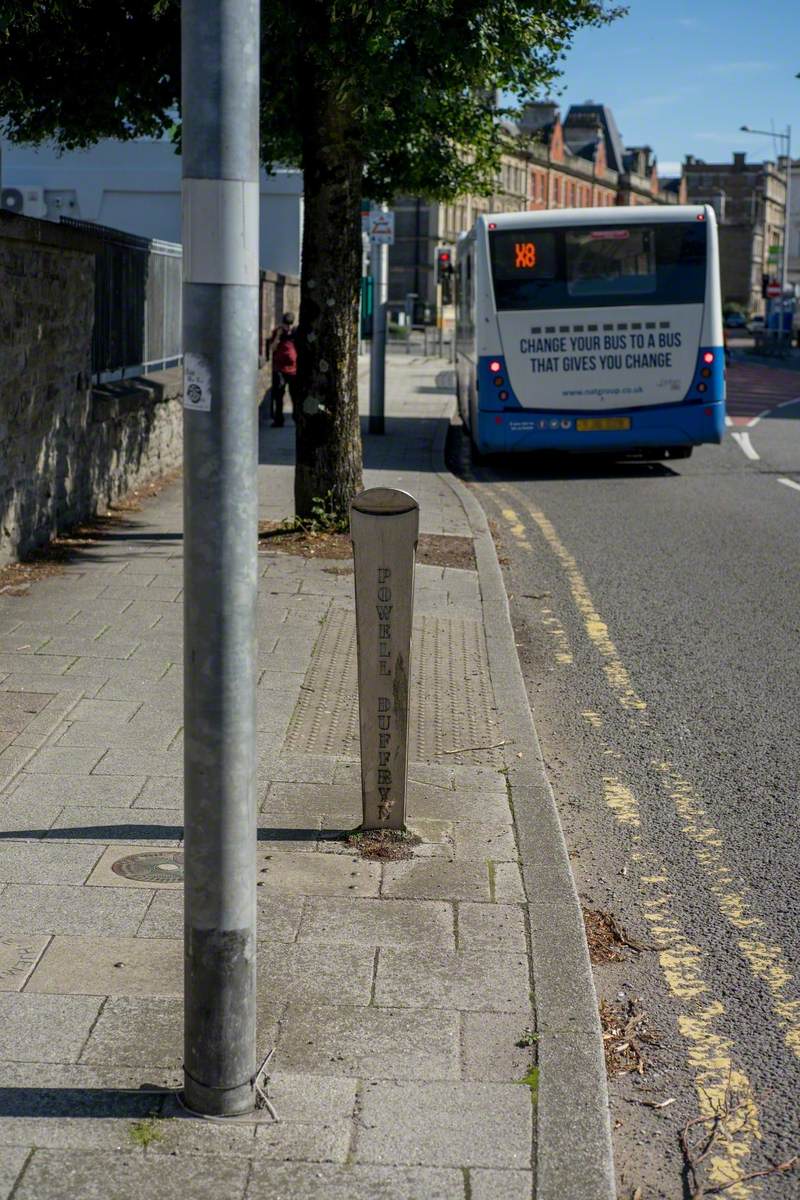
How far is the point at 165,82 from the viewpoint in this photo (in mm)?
11312

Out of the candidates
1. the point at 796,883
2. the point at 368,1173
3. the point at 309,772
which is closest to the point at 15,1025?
the point at 368,1173

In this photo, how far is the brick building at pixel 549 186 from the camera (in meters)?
95.1

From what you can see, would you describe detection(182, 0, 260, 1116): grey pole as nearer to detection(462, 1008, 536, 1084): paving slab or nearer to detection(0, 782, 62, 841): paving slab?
detection(462, 1008, 536, 1084): paving slab

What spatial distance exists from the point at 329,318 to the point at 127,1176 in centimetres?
902

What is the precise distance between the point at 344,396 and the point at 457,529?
175 cm

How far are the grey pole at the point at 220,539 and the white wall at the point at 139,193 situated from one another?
3224 centimetres

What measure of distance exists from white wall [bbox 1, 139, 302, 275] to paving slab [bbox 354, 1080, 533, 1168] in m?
32.4

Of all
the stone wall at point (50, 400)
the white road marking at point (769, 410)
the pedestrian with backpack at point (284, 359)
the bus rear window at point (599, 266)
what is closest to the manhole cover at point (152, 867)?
the stone wall at point (50, 400)

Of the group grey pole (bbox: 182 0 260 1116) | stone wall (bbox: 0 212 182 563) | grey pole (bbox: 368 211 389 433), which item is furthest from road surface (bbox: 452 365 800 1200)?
grey pole (bbox: 368 211 389 433)

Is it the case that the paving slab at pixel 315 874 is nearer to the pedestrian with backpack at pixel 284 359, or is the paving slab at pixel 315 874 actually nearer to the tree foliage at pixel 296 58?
the tree foliage at pixel 296 58

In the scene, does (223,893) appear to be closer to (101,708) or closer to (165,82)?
(101,708)

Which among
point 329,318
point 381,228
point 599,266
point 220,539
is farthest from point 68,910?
point 381,228

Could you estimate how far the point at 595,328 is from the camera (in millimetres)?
17891

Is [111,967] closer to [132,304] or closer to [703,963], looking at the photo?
[703,963]
